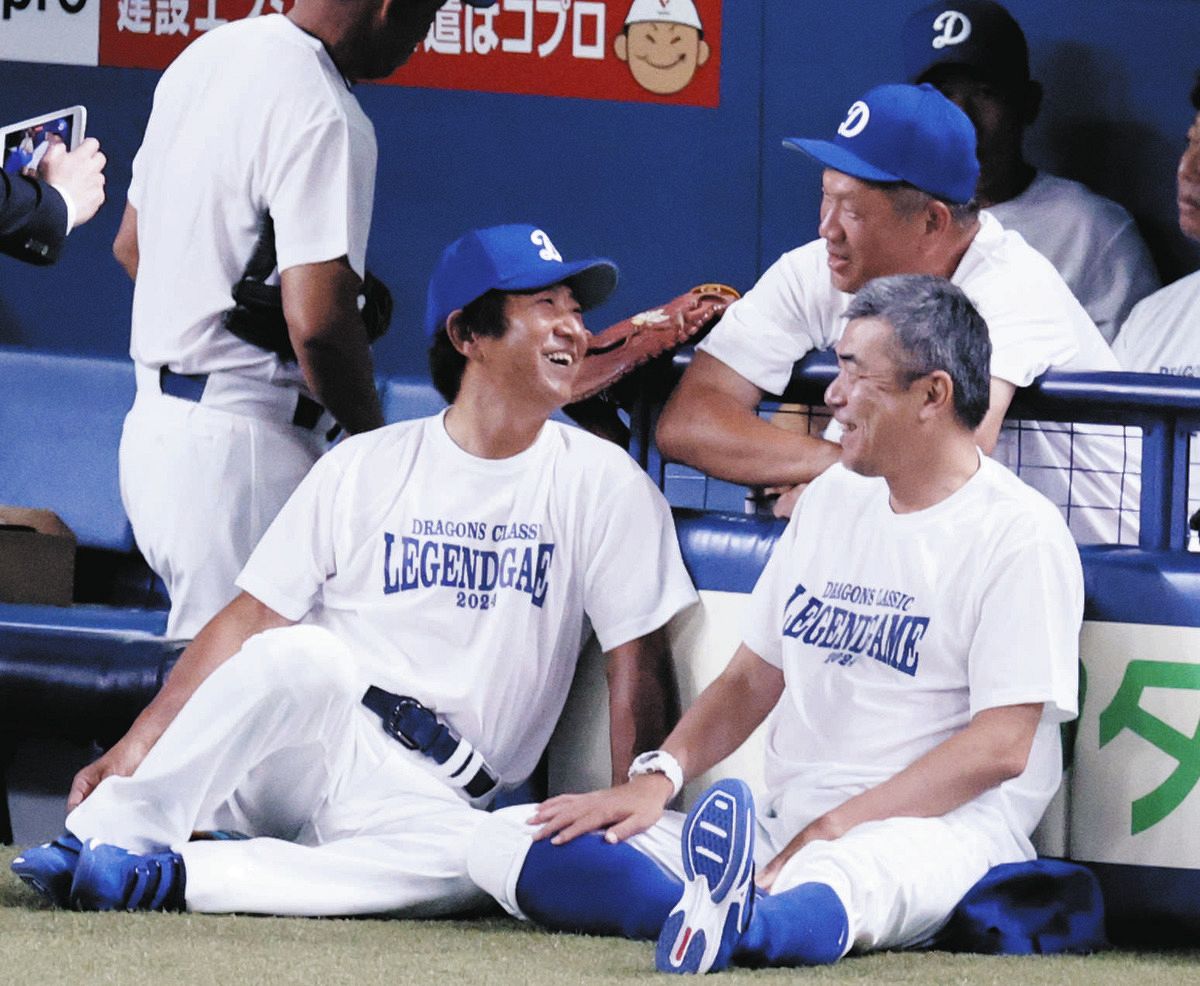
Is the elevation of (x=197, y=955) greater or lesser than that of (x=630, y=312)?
lesser

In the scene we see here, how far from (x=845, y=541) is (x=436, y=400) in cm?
235

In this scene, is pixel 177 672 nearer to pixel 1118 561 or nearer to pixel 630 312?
pixel 1118 561

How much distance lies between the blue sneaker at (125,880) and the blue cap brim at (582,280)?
994mm

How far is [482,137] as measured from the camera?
5.68m

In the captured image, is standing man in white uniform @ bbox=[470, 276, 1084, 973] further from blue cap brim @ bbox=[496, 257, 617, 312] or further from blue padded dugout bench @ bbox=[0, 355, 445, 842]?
blue padded dugout bench @ bbox=[0, 355, 445, 842]

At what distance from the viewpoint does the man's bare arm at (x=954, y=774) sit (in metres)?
2.76

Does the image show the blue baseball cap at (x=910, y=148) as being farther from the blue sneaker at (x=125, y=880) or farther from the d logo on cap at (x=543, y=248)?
the blue sneaker at (x=125, y=880)

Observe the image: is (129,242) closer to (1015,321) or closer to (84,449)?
(84,449)

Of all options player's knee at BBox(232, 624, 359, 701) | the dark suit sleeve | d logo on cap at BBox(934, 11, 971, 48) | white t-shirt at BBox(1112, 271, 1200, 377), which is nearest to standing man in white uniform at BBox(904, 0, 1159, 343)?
d logo on cap at BBox(934, 11, 971, 48)

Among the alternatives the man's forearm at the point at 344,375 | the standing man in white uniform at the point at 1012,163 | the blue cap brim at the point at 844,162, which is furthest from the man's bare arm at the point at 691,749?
the standing man in white uniform at the point at 1012,163

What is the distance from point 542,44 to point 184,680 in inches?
113

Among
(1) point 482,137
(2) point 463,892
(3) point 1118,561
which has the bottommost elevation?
(2) point 463,892

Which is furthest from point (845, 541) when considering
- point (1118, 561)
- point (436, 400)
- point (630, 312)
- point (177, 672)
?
point (630, 312)

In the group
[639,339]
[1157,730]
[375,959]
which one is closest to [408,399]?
[639,339]
